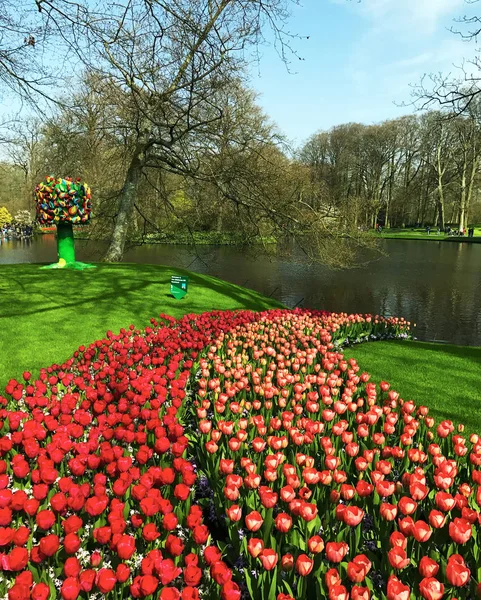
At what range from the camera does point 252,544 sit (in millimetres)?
1975

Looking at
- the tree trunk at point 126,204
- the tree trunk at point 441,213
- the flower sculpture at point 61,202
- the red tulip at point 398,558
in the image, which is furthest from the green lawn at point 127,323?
the tree trunk at point 441,213

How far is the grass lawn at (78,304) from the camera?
6.52 m

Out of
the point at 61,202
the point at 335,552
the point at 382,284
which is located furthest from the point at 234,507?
the point at 382,284

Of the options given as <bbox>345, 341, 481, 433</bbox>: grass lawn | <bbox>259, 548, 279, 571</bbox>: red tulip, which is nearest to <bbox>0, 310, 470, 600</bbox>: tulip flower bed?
<bbox>259, 548, 279, 571</bbox>: red tulip

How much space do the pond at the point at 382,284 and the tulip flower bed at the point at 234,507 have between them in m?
9.35

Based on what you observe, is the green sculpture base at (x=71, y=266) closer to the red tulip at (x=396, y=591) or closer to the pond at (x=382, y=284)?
the pond at (x=382, y=284)

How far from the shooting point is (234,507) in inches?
89.1

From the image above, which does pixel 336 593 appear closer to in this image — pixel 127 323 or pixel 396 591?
pixel 396 591

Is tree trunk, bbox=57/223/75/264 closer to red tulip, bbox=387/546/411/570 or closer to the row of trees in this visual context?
the row of trees

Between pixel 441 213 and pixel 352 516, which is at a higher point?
pixel 441 213

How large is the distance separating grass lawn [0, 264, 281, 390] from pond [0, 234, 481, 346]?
3.44 m

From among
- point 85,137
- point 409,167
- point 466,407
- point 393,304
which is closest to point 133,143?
point 85,137

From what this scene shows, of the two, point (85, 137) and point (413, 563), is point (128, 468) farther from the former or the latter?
point (85, 137)

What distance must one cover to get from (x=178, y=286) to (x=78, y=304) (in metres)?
2.11
